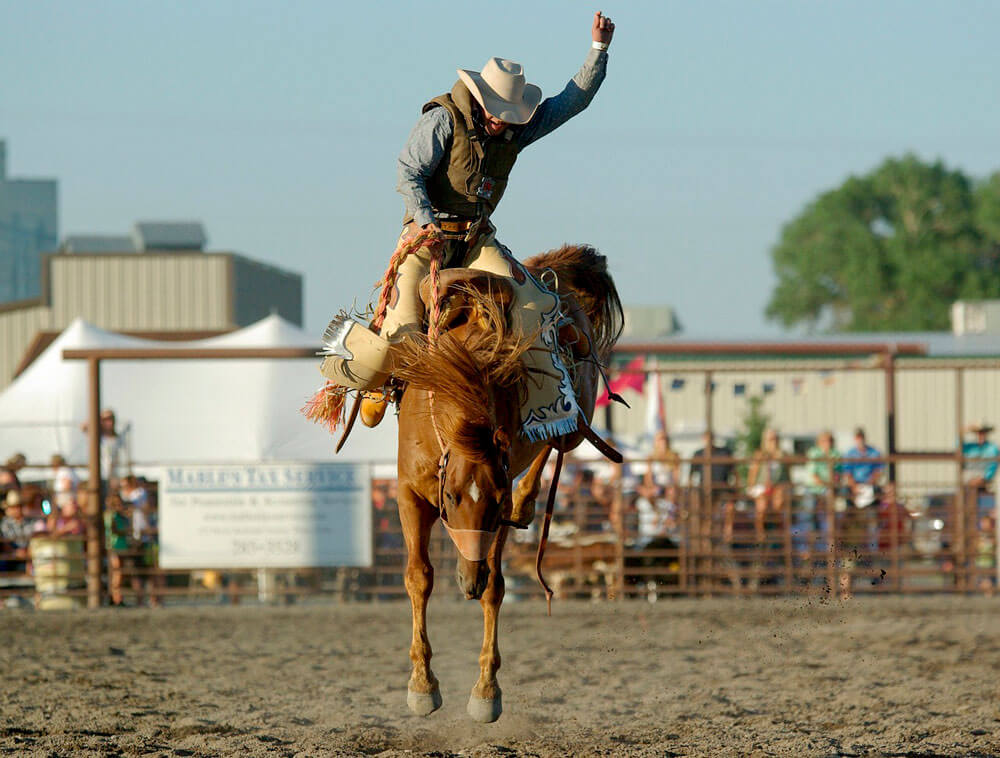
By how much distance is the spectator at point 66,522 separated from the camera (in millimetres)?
10656

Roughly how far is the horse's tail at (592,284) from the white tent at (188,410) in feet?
20.2

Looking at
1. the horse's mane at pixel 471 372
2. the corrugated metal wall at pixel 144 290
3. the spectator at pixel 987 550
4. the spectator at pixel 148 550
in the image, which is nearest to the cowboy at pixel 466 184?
the horse's mane at pixel 471 372

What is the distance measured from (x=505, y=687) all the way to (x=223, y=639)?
9.17 feet

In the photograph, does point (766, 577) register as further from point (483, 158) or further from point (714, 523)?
point (483, 158)

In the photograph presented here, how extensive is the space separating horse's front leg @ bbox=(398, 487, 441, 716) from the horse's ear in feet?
1.54

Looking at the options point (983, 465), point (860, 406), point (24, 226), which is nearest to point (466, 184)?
point (983, 465)

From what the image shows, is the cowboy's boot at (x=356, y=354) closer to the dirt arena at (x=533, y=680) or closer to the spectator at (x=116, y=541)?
the dirt arena at (x=533, y=680)

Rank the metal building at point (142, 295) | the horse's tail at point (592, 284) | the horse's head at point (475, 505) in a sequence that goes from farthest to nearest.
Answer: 1. the metal building at point (142, 295)
2. the horse's tail at point (592, 284)
3. the horse's head at point (475, 505)

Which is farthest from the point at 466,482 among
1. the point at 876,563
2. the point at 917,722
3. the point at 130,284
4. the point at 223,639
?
the point at 130,284

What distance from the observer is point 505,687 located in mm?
6801

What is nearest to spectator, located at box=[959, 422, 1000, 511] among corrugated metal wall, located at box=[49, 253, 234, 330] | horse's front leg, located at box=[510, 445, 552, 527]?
horse's front leg, located at box=[510, 445, 552, 527]

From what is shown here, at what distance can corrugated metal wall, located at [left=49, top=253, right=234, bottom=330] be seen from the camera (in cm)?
2653

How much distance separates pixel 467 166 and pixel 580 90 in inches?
22.7

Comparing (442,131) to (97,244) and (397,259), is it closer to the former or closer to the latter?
(397,259)
